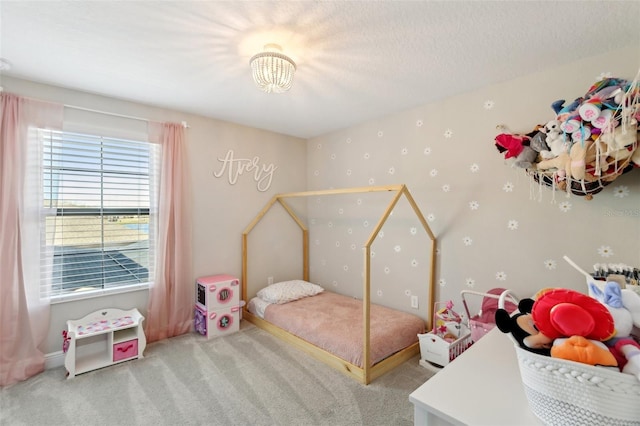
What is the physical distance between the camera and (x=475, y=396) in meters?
0.85

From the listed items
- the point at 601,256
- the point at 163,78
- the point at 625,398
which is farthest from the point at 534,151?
the point at 163,78

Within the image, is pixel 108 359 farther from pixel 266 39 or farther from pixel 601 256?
pixel 601 256

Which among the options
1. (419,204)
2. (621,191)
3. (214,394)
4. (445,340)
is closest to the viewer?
(621,191)

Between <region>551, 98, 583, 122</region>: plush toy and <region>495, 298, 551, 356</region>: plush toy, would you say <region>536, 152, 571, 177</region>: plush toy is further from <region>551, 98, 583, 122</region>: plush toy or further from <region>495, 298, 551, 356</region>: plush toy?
<region>495, 298, 551, 356</region>: plush toy

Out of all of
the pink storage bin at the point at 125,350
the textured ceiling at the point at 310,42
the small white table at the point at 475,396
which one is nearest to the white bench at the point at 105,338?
the pink storage bin at the point at 125,350

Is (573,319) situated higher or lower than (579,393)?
higher

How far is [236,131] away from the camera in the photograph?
132 inches

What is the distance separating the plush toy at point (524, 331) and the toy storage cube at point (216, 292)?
262 cm

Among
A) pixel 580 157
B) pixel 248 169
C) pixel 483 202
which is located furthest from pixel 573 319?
A: pixel 248 169

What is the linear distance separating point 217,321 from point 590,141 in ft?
10.4

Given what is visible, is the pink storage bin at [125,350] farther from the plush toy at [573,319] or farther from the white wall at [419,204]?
the plush toy at [573,319]

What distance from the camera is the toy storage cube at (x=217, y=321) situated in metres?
2.86

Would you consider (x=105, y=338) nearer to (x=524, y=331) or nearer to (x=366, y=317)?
(x=366, y=317)

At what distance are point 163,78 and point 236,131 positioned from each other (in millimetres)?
1165
